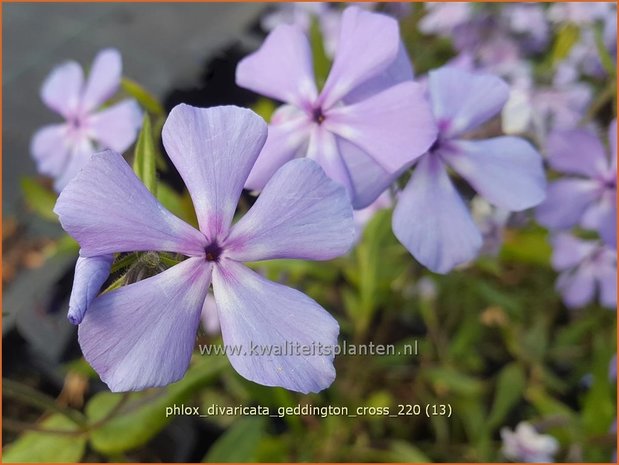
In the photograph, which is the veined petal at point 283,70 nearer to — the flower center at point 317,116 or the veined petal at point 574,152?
the flower center at point 317,116

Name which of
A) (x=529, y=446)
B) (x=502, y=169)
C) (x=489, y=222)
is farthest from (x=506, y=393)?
(x=502, y=169)

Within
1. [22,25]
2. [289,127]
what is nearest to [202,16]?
[22,25]

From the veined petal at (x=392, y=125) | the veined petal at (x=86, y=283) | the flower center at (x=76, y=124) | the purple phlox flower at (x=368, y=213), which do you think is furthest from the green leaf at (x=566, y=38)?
the veined petal at (x=86, y=283)

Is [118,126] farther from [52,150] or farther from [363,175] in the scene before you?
[363,175]

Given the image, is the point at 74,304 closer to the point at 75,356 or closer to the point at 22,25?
the point at 75,356

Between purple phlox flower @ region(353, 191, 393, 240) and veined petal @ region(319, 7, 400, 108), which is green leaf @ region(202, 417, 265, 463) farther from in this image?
veined petal @ region(319, 7, 400, 108)

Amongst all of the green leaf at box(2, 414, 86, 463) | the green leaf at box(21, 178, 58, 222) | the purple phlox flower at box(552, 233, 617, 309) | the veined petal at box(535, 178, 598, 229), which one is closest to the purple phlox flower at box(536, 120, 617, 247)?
the veined petal at box(535, 178, 598, 229)
